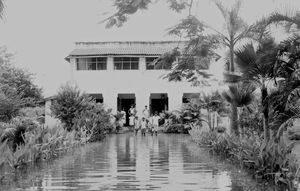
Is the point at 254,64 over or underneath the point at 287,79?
over

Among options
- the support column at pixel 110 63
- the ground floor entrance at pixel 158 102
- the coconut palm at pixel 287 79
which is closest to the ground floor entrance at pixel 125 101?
the ground floor entrance at pixel 158 102

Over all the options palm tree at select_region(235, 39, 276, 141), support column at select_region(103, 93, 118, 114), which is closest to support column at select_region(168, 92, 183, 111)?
support column at select_region(103, 93, 118, 114)

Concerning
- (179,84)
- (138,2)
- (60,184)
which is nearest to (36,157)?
(60,184)

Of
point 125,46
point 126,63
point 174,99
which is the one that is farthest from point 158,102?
point 125,46

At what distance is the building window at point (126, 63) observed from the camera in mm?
37344

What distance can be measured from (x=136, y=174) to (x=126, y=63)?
87.6ft

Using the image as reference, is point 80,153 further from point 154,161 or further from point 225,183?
point 225,183

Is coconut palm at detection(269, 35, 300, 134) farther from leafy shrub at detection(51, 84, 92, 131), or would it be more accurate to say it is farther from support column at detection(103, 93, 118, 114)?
support column at detection(103, 93, 118, 114)

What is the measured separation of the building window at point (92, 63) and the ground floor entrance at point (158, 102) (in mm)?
4325

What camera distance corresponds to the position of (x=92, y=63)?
123ft

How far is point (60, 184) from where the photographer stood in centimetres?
959

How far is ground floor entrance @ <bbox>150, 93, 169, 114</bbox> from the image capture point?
1528 inches

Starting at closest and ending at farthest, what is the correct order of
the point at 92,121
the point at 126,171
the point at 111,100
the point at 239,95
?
the point at 126,171, the point at 239,95, the point at 92,121, the point at 111,100

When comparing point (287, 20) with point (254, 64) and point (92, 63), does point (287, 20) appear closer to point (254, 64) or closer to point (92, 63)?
point (254, 64)
